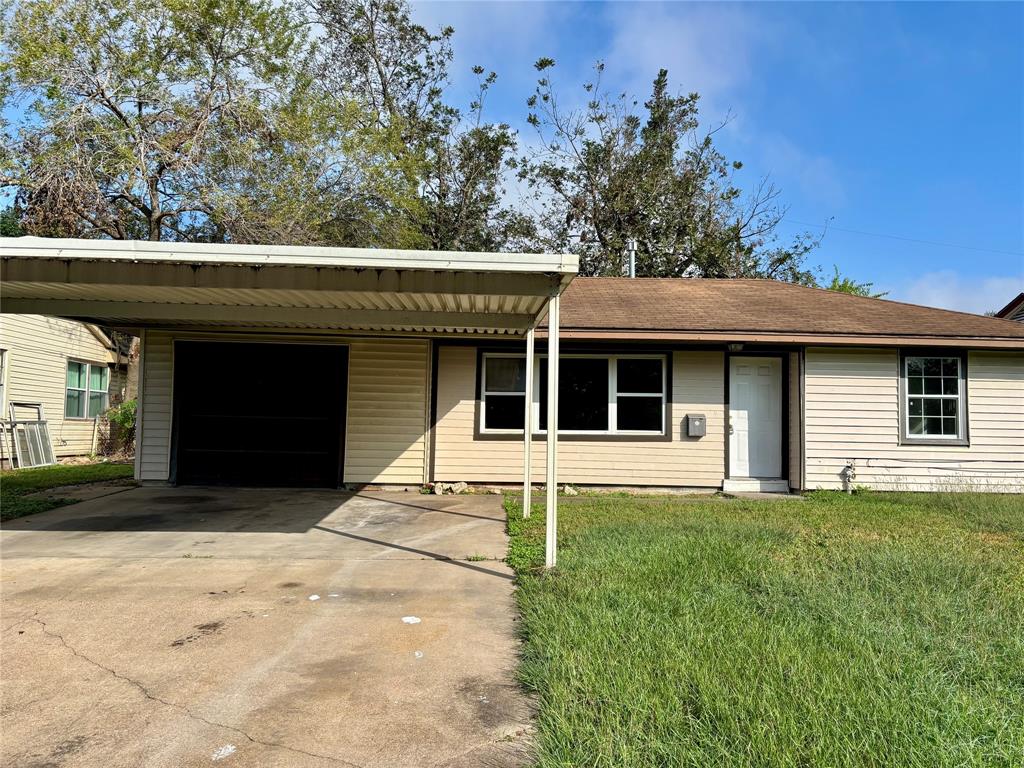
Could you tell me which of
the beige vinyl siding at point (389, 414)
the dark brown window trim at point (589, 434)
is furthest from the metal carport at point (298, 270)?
the dark brown window trim at point (589, 434)

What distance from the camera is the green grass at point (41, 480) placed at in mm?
7688

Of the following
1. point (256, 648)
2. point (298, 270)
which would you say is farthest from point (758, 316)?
point (256, 648)

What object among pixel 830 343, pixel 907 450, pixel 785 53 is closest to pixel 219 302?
pixel 830 343

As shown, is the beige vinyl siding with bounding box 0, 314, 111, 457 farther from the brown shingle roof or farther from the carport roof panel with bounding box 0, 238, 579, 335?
the brown shingle roof

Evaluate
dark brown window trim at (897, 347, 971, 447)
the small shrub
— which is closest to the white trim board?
dark brown window trim at (897, 347, 971, 447)

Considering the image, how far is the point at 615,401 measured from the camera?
990 centimetres

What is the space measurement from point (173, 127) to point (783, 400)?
15446 millimetres

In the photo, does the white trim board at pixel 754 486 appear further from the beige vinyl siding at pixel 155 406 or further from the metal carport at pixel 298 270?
the beige vinyl siding at pixel 155 406

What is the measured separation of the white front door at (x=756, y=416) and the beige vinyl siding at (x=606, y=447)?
0.32m

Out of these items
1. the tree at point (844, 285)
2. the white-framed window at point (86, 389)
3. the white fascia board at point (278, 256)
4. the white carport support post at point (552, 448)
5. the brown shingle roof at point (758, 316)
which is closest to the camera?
the white fascia board at point (278, 256)

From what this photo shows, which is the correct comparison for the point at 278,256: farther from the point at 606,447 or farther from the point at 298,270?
the point at 606,447

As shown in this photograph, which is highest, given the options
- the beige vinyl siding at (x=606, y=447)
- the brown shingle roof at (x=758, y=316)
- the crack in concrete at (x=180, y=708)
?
the brown shingle roof at (x=758, y=316)

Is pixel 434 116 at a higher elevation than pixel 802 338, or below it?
higher

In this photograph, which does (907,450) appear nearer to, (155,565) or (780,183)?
(155,565)
